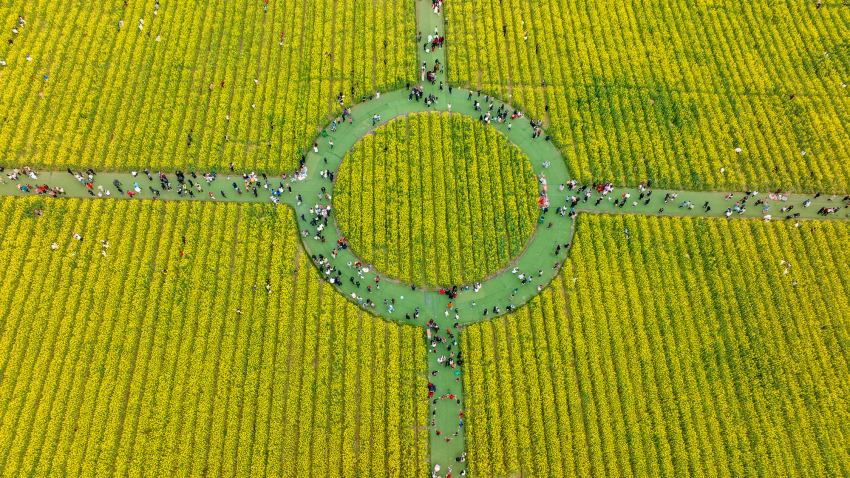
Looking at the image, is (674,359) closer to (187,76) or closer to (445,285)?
(445,285)

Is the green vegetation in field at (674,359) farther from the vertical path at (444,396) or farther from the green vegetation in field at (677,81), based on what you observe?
the green vegetation in field at (677,81)

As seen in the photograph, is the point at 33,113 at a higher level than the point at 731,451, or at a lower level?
higher

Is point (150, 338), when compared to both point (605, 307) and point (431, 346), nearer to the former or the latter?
point (431, 346)

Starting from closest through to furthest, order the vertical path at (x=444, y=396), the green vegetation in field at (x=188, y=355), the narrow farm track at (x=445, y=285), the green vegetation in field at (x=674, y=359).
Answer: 1. the green vegetation in field at (x=188, y=355)
2. the vertical path at (x=444, y=396)
3. the green vegetation in field at (x=674, y=359)
4. the narrow farm track at (x=445, y=285)

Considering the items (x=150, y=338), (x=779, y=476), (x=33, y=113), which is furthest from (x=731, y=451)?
(x=33, y=113)

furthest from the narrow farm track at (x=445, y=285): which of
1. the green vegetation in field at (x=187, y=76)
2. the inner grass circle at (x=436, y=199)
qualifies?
the green vegetation in field at (x=187, y=76)

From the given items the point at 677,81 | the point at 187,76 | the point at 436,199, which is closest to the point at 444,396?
the point at 436,199
